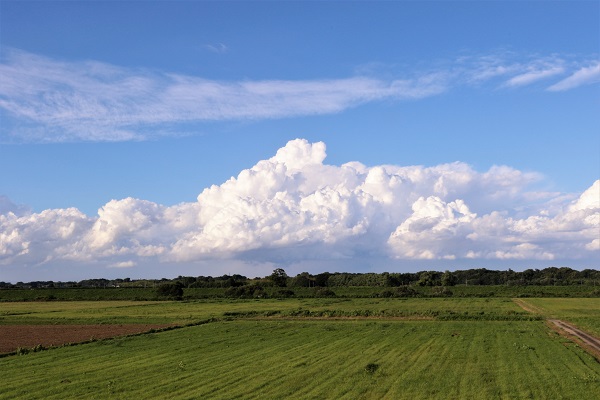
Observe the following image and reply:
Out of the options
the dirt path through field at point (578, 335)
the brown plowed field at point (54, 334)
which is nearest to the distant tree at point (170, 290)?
the brown plowed field at point (54, 334)

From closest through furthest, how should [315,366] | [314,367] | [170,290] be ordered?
[314,367]
[315,366]
[170,290]

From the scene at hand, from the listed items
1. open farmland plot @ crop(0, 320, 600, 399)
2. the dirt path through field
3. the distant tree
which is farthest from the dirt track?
the distant tree

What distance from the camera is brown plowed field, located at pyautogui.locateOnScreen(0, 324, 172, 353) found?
53.0m

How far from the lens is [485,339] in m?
51.8

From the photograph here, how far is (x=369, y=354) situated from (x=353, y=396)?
49.6ft

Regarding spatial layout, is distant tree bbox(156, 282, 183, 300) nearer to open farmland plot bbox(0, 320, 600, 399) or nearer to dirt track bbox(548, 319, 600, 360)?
open farmland plot bbox(0, 320, 600, 399)

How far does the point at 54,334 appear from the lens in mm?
62500

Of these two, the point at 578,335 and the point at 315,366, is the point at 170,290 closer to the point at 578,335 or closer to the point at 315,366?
the point at 578,335

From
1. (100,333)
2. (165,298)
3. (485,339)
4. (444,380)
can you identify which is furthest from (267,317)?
(165,298)

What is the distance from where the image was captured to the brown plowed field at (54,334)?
174 ft

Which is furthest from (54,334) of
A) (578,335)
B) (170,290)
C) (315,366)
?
(170,290)

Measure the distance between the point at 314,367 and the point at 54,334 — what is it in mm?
36377

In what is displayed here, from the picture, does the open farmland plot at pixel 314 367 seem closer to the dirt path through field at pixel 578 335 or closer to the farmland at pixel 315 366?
the farmland at pixel 315 366

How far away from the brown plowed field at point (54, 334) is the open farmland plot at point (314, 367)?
5.27m
